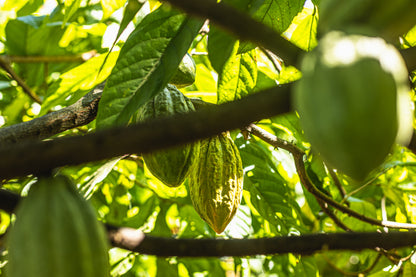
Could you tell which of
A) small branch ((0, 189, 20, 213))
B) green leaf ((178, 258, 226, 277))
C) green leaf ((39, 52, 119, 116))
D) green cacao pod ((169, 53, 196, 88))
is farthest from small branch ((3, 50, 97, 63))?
small branch ((0, 189, 20, 213))

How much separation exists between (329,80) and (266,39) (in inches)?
3.9

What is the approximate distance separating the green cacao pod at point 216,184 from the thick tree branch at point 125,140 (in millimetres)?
1084

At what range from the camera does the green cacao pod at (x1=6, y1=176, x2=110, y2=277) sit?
2.08 feet

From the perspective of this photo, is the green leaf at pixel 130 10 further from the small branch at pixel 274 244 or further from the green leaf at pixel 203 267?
the green leaf at pixel 203 267

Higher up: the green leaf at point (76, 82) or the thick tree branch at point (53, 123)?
the thick tree branch at point (53, 123)

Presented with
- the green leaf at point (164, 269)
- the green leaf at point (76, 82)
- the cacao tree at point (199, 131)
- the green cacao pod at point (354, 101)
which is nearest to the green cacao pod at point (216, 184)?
the cacao tree at point (199, 131)

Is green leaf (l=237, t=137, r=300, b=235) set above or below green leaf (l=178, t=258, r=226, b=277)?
above

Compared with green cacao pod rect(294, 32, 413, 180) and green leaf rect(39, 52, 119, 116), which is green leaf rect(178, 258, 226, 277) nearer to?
green leaf rect(39, 52, 119, 116)

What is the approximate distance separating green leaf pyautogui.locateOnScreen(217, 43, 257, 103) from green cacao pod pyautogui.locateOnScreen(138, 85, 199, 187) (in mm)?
130

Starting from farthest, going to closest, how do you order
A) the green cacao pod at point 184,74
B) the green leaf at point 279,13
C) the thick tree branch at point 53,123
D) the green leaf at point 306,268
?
1. the green leaf at point 306,268
2. the green cacao pod at point 184,74
3. the green leaf at point 279,13
4. the thick tree branch at point 53,123

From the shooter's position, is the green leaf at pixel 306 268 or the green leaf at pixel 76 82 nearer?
the green leaf at pixel 76 82

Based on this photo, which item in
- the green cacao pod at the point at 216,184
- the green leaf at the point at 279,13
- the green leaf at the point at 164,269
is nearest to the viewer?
the green leaf at the point at 279,13

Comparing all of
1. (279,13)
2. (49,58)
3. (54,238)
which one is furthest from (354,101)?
(49,58)

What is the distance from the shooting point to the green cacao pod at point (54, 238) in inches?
25.0
